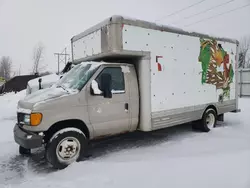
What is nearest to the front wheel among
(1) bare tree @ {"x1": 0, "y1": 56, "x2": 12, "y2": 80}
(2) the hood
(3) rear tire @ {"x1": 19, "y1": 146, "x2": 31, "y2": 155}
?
(2) the hood

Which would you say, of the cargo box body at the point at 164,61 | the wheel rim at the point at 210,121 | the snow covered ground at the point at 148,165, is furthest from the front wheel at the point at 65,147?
the wheel rim at the point at 210,121

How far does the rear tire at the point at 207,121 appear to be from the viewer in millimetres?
7141

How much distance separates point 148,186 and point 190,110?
11.5ft

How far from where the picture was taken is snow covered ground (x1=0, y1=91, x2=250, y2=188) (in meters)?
3.76

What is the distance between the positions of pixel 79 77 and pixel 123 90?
42.5 inches

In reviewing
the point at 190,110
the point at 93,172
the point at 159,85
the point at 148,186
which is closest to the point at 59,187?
the point at 93,172

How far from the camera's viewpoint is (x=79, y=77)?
5031 mm

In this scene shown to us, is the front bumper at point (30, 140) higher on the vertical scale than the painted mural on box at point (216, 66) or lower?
lower

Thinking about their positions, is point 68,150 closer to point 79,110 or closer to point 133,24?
point 79,110

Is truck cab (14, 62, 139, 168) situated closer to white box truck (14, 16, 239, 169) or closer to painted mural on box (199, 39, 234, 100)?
white box truck (14, 16, 239, 169)

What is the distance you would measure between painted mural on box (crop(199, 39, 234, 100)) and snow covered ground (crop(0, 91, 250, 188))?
5.92 ft

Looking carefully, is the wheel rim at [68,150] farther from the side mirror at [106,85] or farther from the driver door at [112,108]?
the side mirror at [106,85]

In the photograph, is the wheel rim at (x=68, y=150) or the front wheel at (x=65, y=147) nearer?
the front wheel at (x=65, y=147)

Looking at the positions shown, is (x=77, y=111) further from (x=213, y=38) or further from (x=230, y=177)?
(x=213, y=38)
